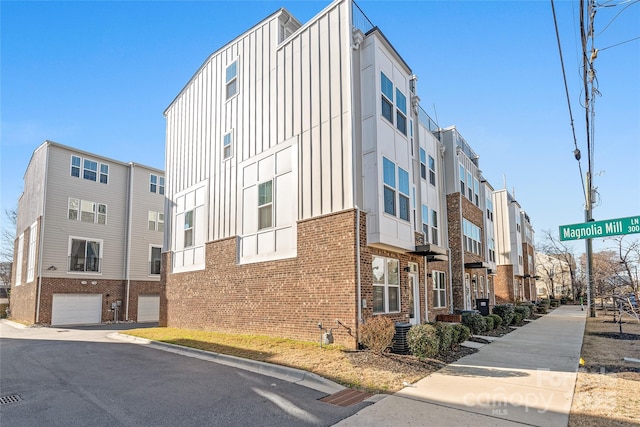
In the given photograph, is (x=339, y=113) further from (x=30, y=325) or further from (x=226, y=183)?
(x=30, y=325)

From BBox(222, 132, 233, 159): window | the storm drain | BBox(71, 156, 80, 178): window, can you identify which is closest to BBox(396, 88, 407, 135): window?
BBox(222, 132, 233, 159): window

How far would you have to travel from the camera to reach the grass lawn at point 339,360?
7508 mm

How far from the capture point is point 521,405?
618 cm

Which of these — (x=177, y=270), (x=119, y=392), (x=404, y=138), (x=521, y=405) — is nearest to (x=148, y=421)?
(x=119, y=392)

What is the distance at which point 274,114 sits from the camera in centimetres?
1366

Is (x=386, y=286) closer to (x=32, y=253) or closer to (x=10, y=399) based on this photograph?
(x=10, y=399)

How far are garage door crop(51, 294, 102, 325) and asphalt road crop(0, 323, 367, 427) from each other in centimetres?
1514

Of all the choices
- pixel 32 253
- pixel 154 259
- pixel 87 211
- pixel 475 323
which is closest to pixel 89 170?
pixel 87 211

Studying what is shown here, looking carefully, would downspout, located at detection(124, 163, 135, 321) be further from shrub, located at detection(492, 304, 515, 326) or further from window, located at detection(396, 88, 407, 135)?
shrub, located at detection(492, 304, 515, 326)

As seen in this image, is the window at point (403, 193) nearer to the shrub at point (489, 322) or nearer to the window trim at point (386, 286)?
the window trim at point (386, 286)

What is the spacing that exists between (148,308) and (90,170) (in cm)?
1037

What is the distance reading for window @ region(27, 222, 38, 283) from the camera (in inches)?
961

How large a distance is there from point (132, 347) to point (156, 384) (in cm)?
618

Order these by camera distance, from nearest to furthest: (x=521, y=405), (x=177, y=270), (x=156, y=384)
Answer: (x=521, y=405) → (x=156, y=384) → (x=177, y=270)
